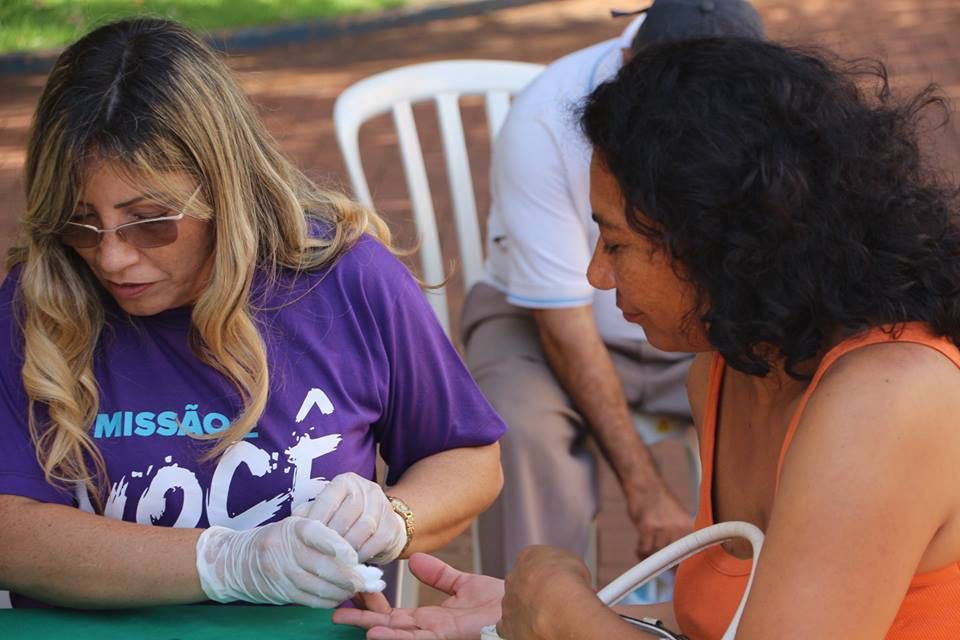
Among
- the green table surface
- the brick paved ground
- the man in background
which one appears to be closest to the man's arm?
the man in background

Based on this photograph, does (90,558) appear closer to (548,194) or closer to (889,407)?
(889,407)

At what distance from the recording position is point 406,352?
2.00 meters

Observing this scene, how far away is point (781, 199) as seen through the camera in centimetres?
137

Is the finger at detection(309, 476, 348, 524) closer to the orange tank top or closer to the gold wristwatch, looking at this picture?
the gold wristwatch

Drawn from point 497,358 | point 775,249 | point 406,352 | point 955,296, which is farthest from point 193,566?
point 497,358

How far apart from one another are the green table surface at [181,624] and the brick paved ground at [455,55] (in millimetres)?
3259

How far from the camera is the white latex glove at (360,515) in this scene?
173 cm

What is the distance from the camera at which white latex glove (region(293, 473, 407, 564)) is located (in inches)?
68.1

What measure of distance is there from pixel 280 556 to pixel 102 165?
1.99ft

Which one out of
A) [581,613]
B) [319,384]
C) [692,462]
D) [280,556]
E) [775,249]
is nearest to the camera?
[775,249]

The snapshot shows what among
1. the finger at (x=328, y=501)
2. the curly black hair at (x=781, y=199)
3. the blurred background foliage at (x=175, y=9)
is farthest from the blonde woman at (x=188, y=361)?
the blurred background foliage at (x=175, y=9)

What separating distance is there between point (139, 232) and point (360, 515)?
520 millimetres

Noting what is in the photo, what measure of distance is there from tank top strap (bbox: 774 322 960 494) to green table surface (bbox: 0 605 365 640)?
633 millimetres

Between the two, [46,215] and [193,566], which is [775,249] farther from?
[46,215]
